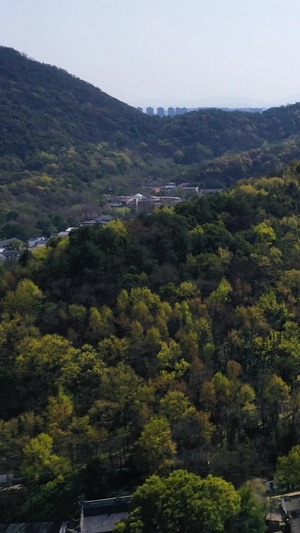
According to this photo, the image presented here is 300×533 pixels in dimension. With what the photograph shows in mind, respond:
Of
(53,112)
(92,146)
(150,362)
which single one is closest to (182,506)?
(150,362)

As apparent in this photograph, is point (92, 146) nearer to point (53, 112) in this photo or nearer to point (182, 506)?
point (53, 112)

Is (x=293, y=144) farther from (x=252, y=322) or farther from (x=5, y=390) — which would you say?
(x=5, y=390)

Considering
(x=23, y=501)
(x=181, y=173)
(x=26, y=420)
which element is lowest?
(x=23, y=501)

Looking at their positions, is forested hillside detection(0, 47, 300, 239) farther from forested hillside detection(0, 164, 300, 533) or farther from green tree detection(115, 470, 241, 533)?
green tree detection(115, 470, 241, 533)

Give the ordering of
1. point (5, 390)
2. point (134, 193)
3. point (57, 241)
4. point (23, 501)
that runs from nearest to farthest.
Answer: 1. point (23, 501)
2. point (5, 390)
3. point (57, 241)
4. point (134, 193)

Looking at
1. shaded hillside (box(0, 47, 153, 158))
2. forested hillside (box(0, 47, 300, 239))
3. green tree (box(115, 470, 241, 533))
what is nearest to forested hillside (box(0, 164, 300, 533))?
green tree (box(115, 470, 241, 533))

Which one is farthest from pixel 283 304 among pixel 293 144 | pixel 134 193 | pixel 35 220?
pixel 293 144

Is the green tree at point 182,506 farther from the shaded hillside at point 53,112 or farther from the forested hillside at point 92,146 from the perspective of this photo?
the shaded hillside at point 53,112

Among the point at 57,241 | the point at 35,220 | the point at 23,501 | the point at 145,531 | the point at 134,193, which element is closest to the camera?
the point at 145,531
